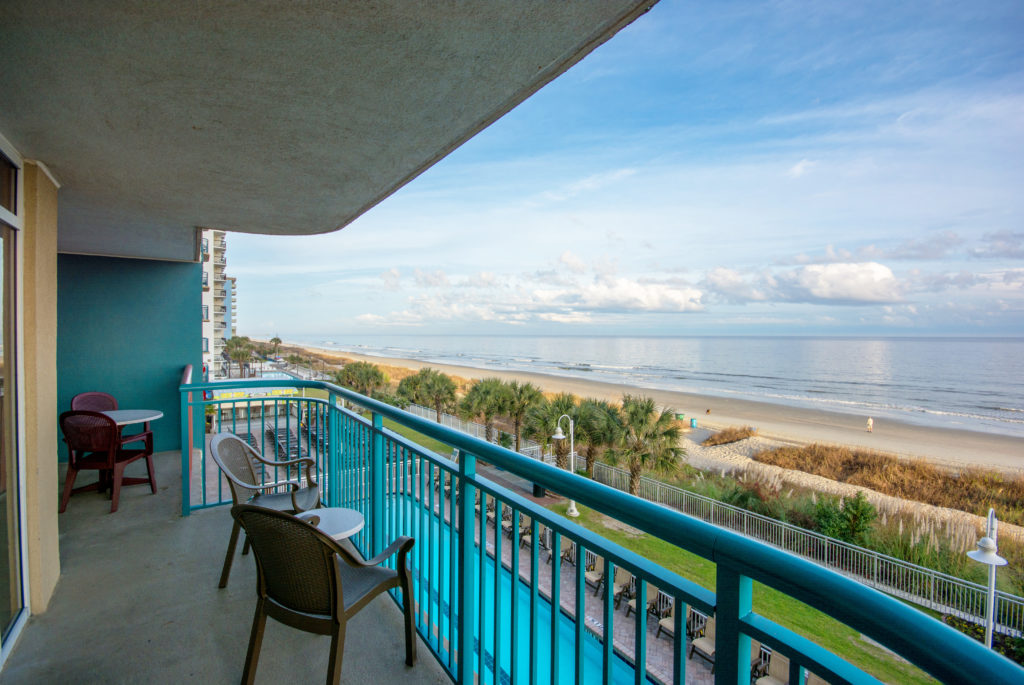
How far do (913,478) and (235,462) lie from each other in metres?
23.7

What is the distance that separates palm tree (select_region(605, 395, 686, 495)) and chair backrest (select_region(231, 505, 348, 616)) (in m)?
15.6

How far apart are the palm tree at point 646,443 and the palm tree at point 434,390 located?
10675 mm

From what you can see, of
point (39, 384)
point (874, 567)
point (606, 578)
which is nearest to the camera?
point (606, 578)

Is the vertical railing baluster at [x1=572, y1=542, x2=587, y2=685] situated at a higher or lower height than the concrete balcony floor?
higher

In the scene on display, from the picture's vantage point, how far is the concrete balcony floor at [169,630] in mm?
2117

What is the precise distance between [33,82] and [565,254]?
281 feet

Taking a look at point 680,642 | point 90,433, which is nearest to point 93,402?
point 90,433

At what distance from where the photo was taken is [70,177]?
3.00m

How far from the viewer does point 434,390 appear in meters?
25.2

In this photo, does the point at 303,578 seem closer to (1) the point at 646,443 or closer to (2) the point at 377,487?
(2) the point at 377,487

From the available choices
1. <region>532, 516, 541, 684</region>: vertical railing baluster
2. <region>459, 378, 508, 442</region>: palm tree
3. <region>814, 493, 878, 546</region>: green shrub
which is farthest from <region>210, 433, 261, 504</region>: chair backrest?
<region>459, 378, 508, 442</region>: palm tree

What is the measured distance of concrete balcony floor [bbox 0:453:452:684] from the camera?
212 cm

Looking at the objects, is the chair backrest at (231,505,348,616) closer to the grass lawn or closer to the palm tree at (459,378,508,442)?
the grass lawn

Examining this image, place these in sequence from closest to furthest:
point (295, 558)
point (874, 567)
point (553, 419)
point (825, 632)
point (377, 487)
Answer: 1. point (295, 558)
2. point (377, 487)
3. point (825, 632)
4. point (874, 567)
5. point (553, 419)
